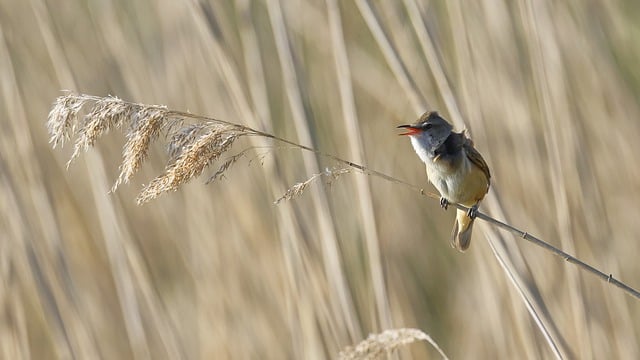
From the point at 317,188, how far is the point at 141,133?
2.93 feet

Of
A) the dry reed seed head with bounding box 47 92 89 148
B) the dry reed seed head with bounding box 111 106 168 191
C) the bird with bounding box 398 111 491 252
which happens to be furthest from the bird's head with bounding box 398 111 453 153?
the dry reed seed head with bounding box 47 92 89 148

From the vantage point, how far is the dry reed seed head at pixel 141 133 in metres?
1.60

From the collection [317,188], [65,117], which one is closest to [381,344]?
[65,117]

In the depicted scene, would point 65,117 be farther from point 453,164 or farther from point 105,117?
point 453,164

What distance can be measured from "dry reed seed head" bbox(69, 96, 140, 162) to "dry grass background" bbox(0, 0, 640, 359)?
2.17 ft

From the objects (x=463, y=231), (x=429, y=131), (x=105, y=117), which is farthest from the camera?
(x=463, y=231)

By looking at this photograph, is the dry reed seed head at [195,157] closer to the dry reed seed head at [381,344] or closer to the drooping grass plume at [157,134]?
the drooping grass plume at [157,134]

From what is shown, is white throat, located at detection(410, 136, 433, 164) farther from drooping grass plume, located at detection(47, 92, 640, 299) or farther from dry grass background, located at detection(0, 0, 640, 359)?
drooping grass plume, located at detection(47, 92, 640, 299)

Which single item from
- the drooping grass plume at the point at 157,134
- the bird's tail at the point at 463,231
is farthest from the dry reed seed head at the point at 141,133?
the bird's tail at the point at 463,231

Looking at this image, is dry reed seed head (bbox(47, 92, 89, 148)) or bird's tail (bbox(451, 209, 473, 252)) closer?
dry reed seed head (bbox(47, 92, 89, 148))

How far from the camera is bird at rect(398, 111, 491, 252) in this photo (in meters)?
2.08

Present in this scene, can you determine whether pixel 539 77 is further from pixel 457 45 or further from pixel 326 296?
pixel 326 296

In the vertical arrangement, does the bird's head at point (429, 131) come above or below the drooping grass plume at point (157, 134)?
below

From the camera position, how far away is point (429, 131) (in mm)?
2037
